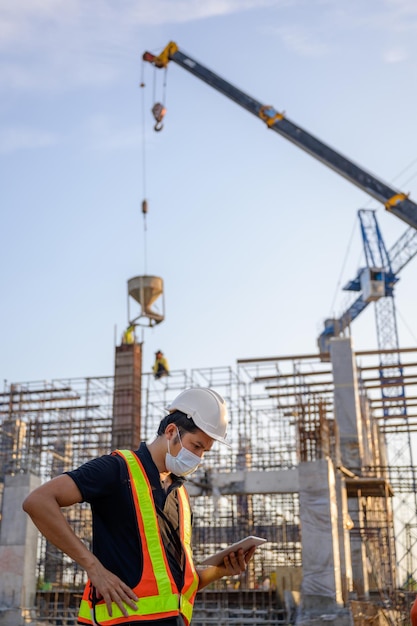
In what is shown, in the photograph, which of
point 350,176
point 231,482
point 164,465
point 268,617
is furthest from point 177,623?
point 350,176

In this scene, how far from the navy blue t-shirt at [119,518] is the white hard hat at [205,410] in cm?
26

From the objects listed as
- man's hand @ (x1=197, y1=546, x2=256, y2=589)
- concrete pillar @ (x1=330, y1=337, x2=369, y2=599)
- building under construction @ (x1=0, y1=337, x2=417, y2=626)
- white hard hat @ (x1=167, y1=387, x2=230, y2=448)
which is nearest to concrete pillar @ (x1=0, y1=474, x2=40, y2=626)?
building under construction @ (x1=0, y1=337, x2=417, y2=626)

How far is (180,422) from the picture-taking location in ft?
9.80

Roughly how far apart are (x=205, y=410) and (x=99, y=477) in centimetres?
52

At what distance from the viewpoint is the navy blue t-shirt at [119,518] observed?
2670mm

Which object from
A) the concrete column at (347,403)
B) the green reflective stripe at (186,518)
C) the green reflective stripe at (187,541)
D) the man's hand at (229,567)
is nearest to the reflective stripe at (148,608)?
the green reflective stripe at (187,541)

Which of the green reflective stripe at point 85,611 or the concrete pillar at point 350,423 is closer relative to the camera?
the green reflective stripe at point 85,611

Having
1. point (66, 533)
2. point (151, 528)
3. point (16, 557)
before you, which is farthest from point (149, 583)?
point (16, 557)

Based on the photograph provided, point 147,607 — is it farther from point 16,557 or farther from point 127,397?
point 127,397

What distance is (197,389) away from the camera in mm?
3074

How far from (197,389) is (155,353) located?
21.2 metres

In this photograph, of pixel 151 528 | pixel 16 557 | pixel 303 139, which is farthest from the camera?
pixel 303 139

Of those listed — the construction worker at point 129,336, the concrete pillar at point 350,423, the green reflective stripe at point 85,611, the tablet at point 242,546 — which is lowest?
the green reflective stripe at point 85,611

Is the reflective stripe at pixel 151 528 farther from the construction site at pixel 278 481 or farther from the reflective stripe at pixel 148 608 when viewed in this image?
the construction site at pixel 278 481
